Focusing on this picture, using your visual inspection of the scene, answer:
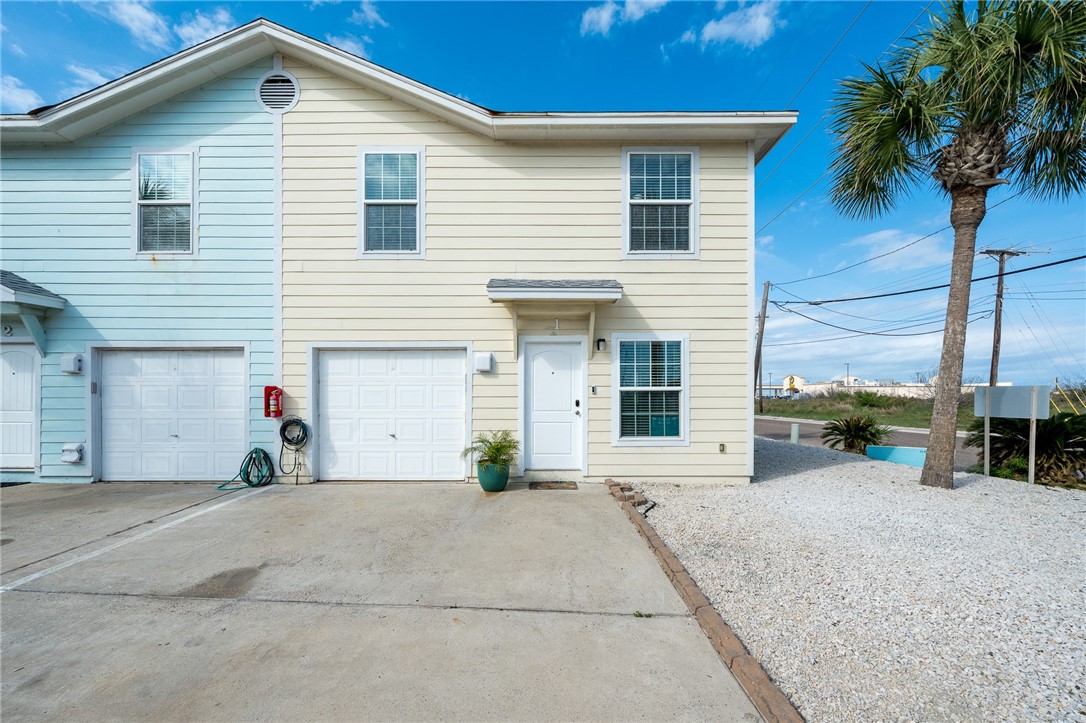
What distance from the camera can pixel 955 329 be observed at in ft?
20.0

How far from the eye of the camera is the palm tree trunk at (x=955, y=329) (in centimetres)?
596

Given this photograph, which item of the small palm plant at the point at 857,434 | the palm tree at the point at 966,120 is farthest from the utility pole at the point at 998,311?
the palm tree at the point at 966,120

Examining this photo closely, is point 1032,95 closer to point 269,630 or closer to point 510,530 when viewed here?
point 510,530

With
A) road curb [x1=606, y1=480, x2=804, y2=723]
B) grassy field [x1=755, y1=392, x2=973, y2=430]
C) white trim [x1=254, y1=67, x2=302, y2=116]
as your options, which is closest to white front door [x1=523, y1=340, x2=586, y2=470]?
road curb [x1=606, y1=480, x2=804, y2=723]

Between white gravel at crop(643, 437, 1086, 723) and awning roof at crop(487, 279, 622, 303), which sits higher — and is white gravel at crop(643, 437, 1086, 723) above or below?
below

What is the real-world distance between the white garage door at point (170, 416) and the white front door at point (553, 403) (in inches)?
169

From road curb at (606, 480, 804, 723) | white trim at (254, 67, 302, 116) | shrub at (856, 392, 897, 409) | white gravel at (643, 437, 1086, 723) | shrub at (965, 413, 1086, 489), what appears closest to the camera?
road curb at (606, 480, 804, 723)

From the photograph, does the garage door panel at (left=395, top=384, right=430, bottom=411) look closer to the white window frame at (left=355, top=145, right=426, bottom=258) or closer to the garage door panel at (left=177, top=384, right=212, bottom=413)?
the white window frame at (left=355, top=145, right=426, bottom=258)

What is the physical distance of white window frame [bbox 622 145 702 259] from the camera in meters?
6.44

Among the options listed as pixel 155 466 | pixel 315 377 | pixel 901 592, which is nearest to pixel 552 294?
pixel 315 377

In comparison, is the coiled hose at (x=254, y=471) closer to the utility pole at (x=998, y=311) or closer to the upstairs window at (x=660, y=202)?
the upstairs window at (x=660, y=202)

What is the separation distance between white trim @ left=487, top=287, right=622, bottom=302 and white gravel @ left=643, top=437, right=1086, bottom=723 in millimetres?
2758

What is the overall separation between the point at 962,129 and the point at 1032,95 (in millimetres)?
673

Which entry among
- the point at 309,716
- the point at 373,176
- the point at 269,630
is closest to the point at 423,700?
the point at 309,716
